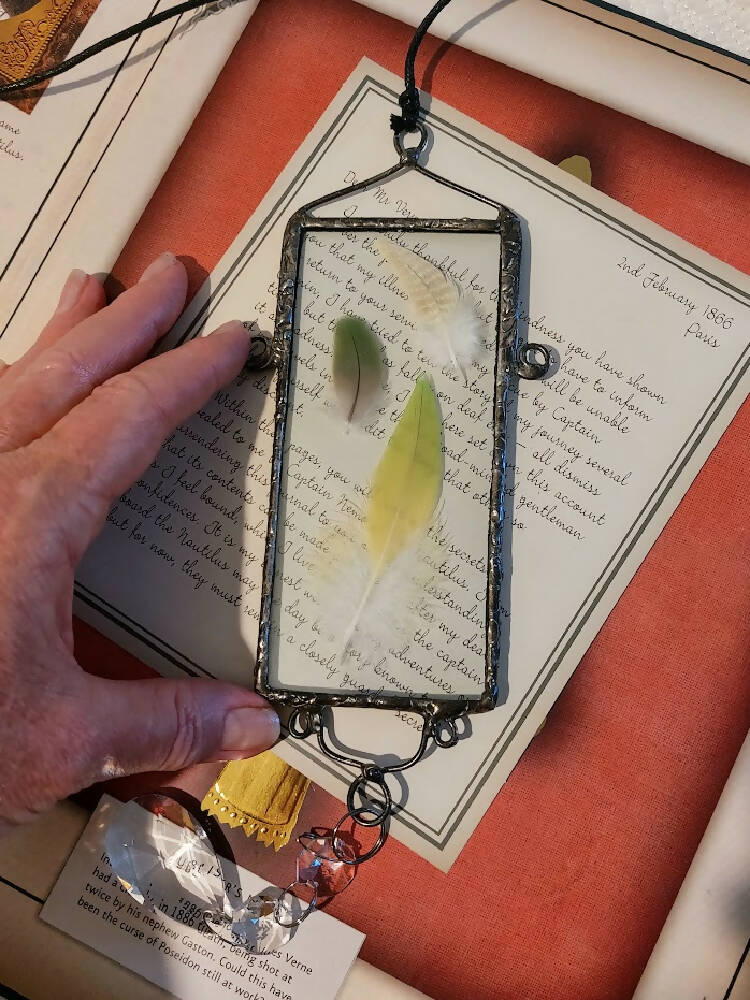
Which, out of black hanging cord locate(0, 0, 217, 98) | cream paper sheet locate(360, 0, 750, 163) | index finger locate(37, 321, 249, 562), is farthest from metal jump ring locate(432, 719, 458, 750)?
black hanging cord locate(0, 0, 217, 98)

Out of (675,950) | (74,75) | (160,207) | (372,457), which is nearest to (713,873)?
(675,950)

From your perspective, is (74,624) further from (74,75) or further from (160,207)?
(74,75)

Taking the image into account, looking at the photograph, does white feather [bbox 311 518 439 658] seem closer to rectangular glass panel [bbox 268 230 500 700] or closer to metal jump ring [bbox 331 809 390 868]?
rectangular glass panel [bbox 268 230 500 700]

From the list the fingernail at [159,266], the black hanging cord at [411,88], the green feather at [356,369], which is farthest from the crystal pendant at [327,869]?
the black hanging cord at [411,88]

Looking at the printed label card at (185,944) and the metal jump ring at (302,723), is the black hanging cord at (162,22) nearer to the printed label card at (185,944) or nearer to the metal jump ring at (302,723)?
the metal jump ring at (302,723)

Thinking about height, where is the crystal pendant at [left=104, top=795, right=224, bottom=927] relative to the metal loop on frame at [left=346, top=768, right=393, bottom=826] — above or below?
below

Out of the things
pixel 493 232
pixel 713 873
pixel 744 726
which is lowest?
pixel 713 873

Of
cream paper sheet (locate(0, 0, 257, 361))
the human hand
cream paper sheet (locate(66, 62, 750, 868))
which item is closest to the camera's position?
the human hand
